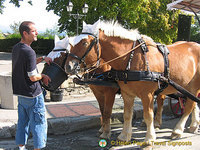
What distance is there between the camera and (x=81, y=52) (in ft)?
9.80

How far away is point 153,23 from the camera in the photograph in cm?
1734

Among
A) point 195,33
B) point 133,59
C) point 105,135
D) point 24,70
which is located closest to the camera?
point 24,70

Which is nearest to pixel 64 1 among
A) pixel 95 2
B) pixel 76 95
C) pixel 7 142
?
pixel 95 2

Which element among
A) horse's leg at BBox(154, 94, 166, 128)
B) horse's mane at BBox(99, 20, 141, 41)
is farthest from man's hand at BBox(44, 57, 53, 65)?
horse's leg at BBox(154, 94, 166, 128)

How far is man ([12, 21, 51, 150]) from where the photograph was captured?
269 cm

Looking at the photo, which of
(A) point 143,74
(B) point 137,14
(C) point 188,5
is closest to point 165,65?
(A) point 143,74

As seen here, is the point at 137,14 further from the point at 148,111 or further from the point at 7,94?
the point at 148,111

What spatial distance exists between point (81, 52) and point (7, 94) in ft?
11.2

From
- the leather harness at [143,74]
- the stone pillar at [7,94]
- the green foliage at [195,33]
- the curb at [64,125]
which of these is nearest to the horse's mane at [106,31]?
the leather harness at [143,74]

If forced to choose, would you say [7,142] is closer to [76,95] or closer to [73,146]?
[73,146]

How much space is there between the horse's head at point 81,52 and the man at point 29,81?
1.31 ft

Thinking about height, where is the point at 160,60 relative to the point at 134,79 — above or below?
above

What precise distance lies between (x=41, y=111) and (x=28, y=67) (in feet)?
2.17

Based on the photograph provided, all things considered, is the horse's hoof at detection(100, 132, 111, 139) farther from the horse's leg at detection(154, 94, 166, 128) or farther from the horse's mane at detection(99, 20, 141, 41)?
the horse's mane at detection(99, 20, 141, 41)
